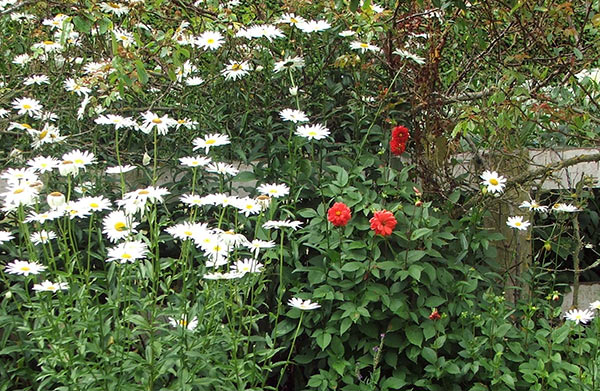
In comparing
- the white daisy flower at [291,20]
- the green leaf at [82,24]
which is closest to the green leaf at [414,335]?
the white daisy flower at [291,20]

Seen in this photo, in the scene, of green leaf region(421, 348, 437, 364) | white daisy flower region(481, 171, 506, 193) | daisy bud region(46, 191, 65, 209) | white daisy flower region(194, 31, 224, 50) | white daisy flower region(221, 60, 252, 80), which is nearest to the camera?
daisy bud region(46, 191, 65, 209)

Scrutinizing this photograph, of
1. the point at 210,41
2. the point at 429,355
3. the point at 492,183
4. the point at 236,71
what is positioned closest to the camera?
the point at 429,355

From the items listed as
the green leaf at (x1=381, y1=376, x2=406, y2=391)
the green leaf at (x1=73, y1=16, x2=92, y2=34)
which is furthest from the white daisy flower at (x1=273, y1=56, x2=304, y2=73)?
the green leaf at (x1=381, y1=376, x2=406, y2=391)

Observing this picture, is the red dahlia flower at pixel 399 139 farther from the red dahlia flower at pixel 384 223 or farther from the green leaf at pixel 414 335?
the green leaf at pixel 414 335

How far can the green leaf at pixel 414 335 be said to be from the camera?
9.04ft

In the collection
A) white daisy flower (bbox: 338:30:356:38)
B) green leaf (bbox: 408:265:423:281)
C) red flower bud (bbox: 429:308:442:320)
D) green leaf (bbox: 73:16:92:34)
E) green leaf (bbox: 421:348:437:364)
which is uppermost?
green leaf (bbox: 73:16:92:34)

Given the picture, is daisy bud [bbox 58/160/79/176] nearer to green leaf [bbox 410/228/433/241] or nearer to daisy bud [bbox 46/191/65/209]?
daisy bud [bbox 46/191/65/209]

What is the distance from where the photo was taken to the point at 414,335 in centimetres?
279

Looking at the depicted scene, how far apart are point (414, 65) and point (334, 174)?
2.17ft

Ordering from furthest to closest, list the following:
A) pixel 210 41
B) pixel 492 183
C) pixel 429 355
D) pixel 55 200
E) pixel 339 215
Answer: pixel 210 41, pixel 492 183, pixel 429 355, pixel 339 215, pixel 55 200

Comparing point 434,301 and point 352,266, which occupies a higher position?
point 352,266

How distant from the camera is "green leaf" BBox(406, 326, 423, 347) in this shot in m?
2.76

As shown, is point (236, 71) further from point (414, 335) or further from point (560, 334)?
point (560, 334)

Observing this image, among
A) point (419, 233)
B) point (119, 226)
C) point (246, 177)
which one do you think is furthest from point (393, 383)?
point (119, 226)
